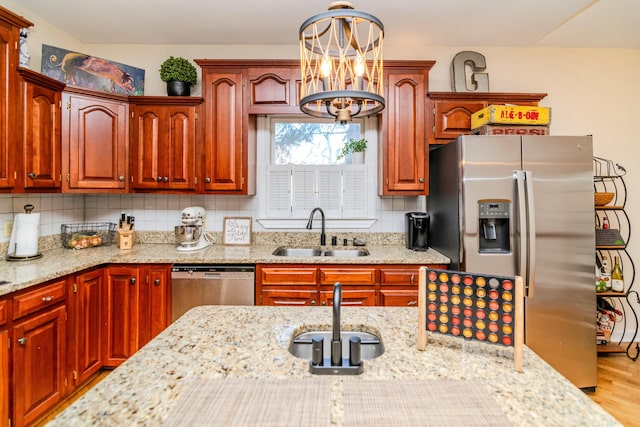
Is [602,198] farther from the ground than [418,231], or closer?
farther from the ground

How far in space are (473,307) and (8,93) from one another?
2.75 m

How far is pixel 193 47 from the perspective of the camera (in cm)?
313

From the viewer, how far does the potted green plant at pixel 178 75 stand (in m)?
2.77

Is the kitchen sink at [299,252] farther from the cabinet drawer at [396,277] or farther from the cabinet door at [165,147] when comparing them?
the cabinet door at [165,147]

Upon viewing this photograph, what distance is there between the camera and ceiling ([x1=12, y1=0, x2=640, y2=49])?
2457 millimetres

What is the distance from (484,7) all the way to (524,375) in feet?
8.61

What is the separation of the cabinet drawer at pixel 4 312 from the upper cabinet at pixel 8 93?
756 millimetres

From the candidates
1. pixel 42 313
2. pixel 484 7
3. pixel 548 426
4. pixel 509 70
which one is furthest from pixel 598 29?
pixel 42 313

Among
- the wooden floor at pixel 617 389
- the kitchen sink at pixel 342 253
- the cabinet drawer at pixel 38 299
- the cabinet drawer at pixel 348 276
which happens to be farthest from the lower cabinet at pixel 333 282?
the wooden floor at pixel 617 389

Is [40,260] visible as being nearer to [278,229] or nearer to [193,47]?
[278,229]

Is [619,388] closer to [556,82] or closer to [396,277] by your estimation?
[396,277]

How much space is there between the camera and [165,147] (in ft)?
9.09

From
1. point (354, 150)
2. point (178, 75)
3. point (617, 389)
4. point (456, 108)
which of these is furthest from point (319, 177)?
point (617, 389)

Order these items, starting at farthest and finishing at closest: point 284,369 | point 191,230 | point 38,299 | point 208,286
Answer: point 191,230
point 208,286
point 38,299
point 284,369
